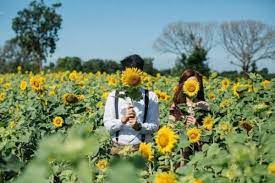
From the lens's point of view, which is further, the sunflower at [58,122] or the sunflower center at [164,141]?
the sunflower at [58,122]

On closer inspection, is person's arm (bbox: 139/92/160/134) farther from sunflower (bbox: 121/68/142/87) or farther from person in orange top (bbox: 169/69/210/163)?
sunflower (bbox: 121/68/142/87)

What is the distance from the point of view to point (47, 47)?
33500mm

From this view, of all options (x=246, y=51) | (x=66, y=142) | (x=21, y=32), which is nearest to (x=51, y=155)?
(x=66, y=142)

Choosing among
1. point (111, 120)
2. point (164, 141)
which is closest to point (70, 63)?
point (111, 120)

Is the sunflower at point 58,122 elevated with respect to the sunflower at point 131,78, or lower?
lower

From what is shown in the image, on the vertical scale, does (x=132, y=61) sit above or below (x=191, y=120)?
above

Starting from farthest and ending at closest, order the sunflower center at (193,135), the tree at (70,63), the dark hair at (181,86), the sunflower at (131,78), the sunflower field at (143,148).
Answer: the tree at (70,63), the dark hair at (181,86), the sunflower center at (193,135), the sunflower at (131,78), the sunflower field at (143,148)

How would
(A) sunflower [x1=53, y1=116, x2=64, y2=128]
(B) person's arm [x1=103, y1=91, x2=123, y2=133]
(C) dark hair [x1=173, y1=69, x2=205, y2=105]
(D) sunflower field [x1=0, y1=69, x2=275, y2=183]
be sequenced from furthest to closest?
(A) sunflower [x1=53, y1=116, x2=64, y2=128] → (C) dark hair [x1=173, y1=69, x2=205, y2=105] → (B) person's arm [x1=103, y1=91, x2=123, y2=133] → (D) sunflower field [x1=0, y1=69, x2=275, y2=183]

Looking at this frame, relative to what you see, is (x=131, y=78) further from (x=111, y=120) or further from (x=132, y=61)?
(x=111, y=120)

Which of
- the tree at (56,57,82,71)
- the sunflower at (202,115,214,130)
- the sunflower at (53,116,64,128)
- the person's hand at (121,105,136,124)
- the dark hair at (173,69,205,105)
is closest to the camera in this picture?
the person's hand at (121,105,136,124)

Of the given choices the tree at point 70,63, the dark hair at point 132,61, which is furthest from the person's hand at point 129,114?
the tree at point 70,63

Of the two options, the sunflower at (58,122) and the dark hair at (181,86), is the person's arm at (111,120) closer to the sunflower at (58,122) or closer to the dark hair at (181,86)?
the dark hair at (181,86)

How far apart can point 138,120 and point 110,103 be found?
0.20 meters

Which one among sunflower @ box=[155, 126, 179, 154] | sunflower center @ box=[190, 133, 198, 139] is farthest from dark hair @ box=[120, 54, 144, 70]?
sunflower @ box=[155, 126, 179, 154]
